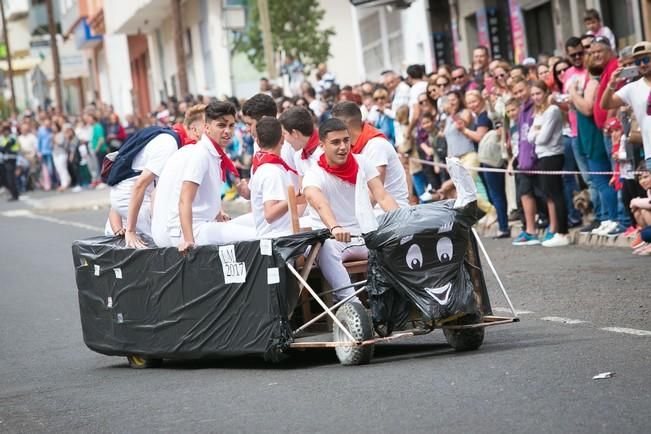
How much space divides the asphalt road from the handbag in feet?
13.6

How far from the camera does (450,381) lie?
8773 mm

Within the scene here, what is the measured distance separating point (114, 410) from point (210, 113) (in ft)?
9.23

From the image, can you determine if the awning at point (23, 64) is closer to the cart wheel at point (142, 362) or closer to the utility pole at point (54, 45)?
the utility pole at point (54, 45)

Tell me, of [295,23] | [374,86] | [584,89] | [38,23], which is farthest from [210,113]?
[38,23]

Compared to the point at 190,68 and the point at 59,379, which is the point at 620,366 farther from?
the point at 190,68

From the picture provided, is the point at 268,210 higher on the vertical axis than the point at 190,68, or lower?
lower

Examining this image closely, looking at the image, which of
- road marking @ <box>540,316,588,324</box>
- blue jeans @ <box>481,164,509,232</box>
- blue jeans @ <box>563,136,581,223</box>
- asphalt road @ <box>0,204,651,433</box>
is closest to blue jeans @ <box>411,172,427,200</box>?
blue jeans @ <box>481,164,509,232</box>

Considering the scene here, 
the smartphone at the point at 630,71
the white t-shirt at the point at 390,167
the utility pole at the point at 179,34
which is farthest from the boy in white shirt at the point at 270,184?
the utility pole at the point at 179,34

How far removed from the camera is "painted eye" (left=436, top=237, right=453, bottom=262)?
9867 mm

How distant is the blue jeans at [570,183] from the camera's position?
57.0 feet

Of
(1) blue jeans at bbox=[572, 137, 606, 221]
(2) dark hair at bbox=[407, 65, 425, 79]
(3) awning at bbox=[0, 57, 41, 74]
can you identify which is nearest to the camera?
(1) blue jeans at bbox=[572, 137, 606, 221]

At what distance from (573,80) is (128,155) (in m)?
5.76

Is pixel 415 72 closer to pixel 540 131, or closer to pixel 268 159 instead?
pixel 540 131

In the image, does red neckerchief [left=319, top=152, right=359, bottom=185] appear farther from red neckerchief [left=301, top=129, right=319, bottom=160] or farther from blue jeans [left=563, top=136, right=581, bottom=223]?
blue jeans [left=563, top=136, right=581, bottom=223]
